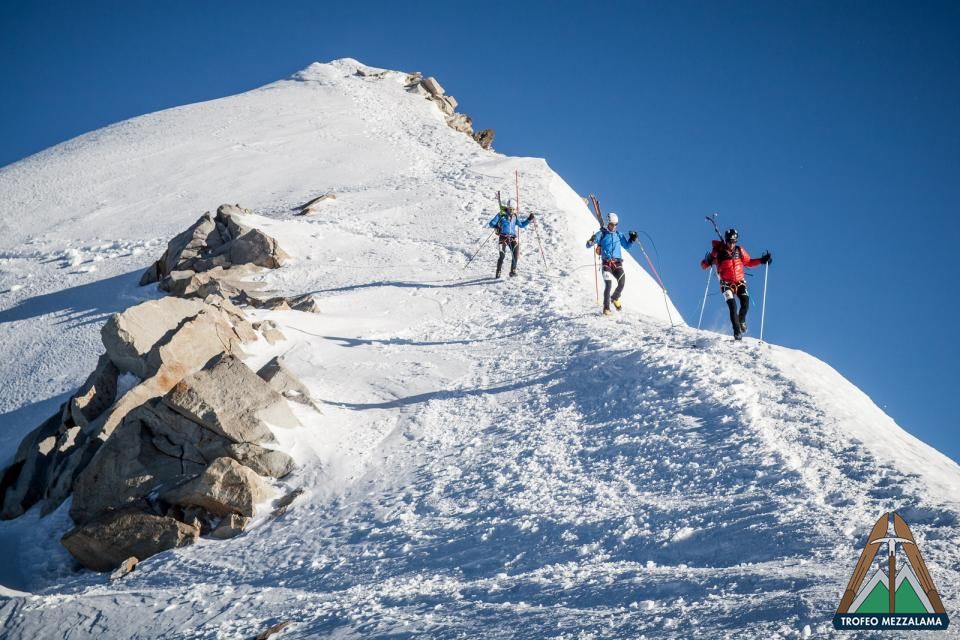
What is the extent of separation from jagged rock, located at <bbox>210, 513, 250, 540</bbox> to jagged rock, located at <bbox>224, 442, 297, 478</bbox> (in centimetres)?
93

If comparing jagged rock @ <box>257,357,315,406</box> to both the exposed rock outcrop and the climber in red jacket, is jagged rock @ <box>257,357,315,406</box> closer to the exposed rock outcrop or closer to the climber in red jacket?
the climber in red jacket

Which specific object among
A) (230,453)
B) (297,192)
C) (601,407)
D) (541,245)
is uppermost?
(297,192)

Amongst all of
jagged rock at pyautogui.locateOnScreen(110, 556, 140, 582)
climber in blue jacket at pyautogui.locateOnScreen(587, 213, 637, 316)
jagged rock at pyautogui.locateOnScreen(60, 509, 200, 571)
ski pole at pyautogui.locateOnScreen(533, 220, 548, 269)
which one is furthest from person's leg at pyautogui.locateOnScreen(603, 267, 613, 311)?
jagged rock at pyautogui.locateOnScreen(110, 556, 140, 582)

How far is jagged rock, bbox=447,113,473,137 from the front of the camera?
46.4m

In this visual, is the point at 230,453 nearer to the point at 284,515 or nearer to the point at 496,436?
the point at 284,515

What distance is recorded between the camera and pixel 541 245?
21844 mm

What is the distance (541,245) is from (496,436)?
12.4 meters

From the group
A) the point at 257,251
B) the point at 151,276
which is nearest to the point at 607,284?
the point at 257,251

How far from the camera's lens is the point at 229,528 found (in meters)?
8.97

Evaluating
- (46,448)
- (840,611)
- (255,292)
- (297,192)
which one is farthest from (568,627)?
(297,192)

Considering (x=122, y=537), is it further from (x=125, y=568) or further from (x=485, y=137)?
(x=485, y=137)

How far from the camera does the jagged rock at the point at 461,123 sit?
4642 cm

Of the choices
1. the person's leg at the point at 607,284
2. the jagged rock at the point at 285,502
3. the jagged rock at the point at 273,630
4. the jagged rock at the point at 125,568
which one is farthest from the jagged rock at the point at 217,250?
the jagged rock at the point at 273,630

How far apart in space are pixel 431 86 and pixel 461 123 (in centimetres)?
571
